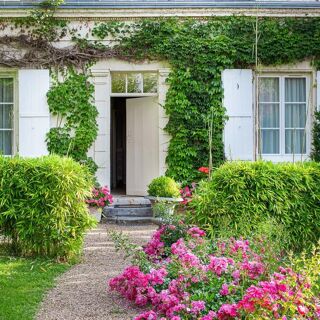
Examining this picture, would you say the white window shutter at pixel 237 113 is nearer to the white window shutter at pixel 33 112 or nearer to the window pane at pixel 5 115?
the white window shutter at pixel 33 112

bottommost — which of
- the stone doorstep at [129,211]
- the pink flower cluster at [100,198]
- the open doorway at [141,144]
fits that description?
the stone doorstep at [129,211]

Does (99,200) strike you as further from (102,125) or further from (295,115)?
(295,115)

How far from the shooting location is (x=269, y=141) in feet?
38.2

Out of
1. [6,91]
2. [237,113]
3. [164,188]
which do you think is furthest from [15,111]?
[237,113]

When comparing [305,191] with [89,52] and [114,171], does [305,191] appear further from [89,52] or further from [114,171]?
[114,171]

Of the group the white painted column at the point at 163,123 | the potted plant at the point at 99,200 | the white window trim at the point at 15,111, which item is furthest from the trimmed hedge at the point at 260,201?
the white window trim at the point at 15,111

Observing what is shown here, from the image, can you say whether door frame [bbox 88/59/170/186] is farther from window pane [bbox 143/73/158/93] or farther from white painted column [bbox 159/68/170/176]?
window pane [bbox 143/73/158/93]

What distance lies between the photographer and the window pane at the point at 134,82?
11672 millimetres

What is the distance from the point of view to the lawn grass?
454cm

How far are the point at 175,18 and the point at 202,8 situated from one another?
605 millimetres

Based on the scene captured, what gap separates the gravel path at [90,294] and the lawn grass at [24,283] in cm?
10

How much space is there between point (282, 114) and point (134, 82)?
3270 mm

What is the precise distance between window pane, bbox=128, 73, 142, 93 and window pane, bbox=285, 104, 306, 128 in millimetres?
3233

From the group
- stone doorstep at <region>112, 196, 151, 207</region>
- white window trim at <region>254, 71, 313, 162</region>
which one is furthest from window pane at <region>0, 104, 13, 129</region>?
white window trim at <region>254, 71, 313, 162</region>
